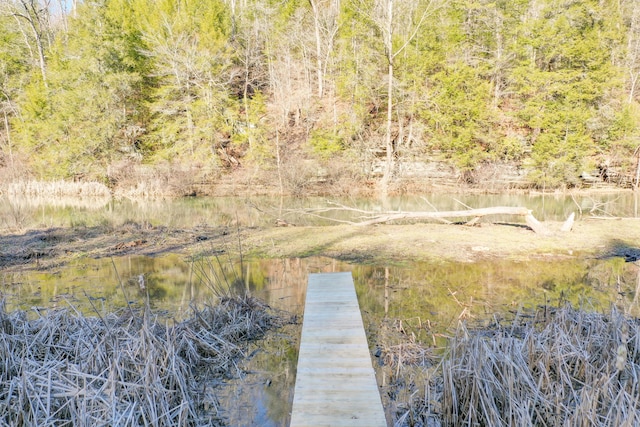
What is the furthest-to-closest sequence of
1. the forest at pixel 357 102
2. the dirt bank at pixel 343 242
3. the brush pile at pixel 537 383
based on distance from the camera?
the forest at pixel 357 102, the dirt bank at pixel 343 242, the brush pile at pixel 537 383

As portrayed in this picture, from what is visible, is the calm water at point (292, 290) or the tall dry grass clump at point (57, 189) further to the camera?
the tall dry grass clump at point (57, 189)

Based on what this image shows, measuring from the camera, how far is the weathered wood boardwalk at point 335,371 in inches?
120

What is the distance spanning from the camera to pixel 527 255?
8930 mm

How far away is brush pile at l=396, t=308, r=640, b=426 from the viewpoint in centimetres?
290

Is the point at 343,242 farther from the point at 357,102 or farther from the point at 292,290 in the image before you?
the point at 357,102

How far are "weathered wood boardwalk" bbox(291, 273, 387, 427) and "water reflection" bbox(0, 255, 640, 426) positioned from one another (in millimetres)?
504

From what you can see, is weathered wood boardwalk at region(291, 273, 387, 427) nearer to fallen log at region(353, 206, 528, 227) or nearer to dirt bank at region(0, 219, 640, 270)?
dirt bank at region(0, 219, 640, 270)

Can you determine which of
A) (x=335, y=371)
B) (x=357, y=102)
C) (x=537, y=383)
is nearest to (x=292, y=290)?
(x=335, y=371)

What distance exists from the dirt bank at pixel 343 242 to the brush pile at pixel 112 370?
4.08 metres

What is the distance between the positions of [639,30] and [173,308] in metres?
30.5

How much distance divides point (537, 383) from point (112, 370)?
3.54 m

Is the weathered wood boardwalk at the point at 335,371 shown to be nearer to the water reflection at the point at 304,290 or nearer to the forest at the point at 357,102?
the water reflection at the point at 304,290

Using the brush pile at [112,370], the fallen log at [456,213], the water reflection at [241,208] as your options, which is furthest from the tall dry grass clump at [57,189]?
the brush pile at [112,370]

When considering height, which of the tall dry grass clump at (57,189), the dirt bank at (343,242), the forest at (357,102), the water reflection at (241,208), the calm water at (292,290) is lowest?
the calm water at (292,290)
